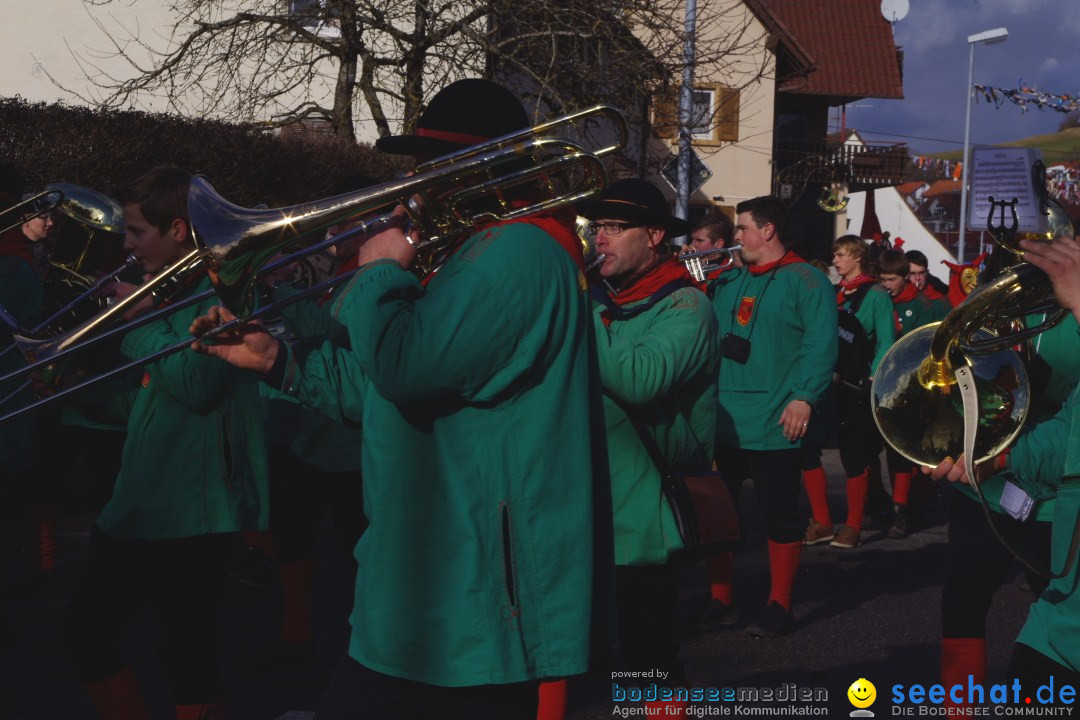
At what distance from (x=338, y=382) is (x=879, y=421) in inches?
60.0

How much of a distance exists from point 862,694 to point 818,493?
312cm

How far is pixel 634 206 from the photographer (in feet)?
13.1

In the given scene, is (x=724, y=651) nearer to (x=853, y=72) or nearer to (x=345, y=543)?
(x=345, y=543)

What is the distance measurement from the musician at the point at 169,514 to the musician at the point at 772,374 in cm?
275

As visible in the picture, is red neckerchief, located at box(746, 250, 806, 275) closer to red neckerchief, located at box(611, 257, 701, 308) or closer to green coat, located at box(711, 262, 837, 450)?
green coat, located at box(711, 262, 837, 450)

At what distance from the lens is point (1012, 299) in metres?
2.97

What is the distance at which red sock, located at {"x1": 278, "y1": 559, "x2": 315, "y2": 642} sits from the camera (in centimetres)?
502

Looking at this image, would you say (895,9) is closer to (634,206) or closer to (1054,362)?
(634,206)

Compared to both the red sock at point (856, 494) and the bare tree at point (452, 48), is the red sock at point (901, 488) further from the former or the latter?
the bare tree at point (452, 48)

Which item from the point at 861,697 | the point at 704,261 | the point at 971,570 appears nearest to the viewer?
the point at 971,570

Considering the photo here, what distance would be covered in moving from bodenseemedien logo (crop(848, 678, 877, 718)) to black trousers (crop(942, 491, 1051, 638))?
78 cm

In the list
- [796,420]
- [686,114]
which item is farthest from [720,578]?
[686,114]

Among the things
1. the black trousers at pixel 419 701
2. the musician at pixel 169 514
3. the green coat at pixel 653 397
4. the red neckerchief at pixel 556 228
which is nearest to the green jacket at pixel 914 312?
the green coat at pixel 653 397

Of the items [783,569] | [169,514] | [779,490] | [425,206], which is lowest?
[783,569]
